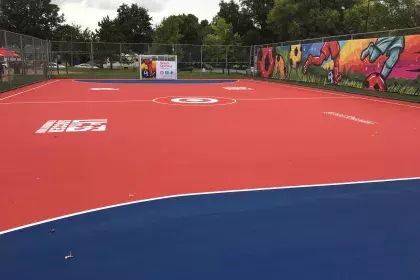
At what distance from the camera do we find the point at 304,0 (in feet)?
145

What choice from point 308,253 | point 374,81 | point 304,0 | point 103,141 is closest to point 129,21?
point 304,0

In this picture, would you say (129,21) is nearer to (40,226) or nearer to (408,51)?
(408,51)

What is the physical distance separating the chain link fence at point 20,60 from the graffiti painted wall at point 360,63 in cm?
1571

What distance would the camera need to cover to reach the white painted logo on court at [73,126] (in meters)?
8.56

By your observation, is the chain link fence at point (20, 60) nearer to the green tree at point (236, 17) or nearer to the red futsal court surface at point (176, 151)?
the red futsal court surface at point (176, 151)

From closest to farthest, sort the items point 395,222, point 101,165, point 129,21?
point 395,222 < point 101,165 < point 129,21

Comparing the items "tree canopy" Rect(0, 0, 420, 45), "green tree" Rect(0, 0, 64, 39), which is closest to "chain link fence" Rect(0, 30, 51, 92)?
"tree canopy" Rect(0, 0, 420, 45)

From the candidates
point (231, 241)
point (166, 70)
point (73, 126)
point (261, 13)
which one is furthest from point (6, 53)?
point (261, 13)

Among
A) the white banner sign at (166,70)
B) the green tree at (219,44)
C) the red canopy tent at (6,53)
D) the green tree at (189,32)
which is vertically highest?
the green tree at (189,32)

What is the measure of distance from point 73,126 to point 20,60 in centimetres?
1280

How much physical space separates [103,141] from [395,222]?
5494 mm

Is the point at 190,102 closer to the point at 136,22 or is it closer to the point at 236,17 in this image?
the point at 236,17

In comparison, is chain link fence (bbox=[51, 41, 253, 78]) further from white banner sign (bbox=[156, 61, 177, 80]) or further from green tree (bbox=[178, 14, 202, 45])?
green tree (bbox=[178, 14, 202, 45])

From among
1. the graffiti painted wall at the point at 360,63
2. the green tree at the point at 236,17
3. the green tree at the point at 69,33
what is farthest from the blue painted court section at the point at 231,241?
the green tree at the point at 69,33
